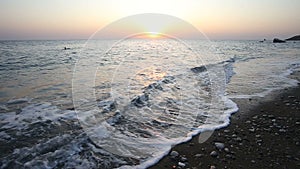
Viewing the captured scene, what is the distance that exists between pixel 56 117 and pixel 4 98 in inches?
134

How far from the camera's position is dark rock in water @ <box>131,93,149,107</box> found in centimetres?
873

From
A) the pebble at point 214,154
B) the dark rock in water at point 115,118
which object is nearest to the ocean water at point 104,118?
the dark rock in water at point 115,118

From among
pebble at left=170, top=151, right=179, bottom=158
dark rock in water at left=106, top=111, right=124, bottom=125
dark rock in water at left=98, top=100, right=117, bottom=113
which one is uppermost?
dark rock in water at left=98, top=100, right=117, bottom=113

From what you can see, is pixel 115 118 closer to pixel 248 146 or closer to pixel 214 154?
pixel 214 154

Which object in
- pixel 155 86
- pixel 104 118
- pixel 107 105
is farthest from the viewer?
pixel 155 86

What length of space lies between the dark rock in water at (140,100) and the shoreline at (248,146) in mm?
3444

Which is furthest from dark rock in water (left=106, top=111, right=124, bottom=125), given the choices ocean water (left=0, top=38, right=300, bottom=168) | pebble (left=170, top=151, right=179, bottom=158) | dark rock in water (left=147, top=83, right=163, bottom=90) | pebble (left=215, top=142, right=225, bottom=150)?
dark rock in water (left=147, top=83, right=163, bottom=90)

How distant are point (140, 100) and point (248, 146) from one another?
16.5 ft

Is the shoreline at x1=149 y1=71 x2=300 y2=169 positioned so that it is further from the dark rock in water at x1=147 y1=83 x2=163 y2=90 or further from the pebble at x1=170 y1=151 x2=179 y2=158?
the dark rock in water at x1=147 y1=83 x2=163 y2=90

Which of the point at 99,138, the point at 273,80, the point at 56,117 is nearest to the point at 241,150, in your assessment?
the point at 99,138

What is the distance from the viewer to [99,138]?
5703 mm

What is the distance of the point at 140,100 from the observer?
920 centimetres

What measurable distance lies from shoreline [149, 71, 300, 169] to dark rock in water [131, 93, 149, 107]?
3.44 meters

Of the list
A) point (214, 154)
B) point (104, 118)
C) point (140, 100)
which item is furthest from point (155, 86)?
point (214, 154)
